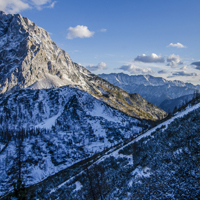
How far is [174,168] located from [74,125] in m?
162

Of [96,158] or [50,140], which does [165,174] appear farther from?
[50,140]

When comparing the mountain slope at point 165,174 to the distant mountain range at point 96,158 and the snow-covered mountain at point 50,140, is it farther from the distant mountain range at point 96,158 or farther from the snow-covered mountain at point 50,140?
the snow-covered mountain at point 50,140

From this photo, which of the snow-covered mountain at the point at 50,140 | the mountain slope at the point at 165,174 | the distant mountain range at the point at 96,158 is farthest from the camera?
the snow-covered mountain at the point at 50,140

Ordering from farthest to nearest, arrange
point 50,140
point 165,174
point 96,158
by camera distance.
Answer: point 50,140, point 96,158, point 165,174

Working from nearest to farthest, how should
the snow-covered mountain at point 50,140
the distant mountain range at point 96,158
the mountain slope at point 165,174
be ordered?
the mountain slope at point 165,174 < the distant mountain range at point 96,158 < the snow-covered mountain at point 50,140

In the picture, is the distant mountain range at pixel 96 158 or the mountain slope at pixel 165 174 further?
the distant mountain range at pixel 96 158

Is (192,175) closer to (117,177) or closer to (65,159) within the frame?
(117,177)

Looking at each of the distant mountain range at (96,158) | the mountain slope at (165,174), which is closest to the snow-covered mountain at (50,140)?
the distant mountain range at (96,158)

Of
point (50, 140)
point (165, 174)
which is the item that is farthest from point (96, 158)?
point (50, 140)

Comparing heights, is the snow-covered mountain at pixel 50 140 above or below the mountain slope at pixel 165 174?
below

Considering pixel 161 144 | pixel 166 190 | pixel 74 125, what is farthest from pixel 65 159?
pixel 166 190

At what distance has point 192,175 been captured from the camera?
24172 mm

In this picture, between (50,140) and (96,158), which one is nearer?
(96,158)

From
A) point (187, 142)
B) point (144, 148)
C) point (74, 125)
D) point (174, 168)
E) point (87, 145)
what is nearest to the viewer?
point (174, 168)
